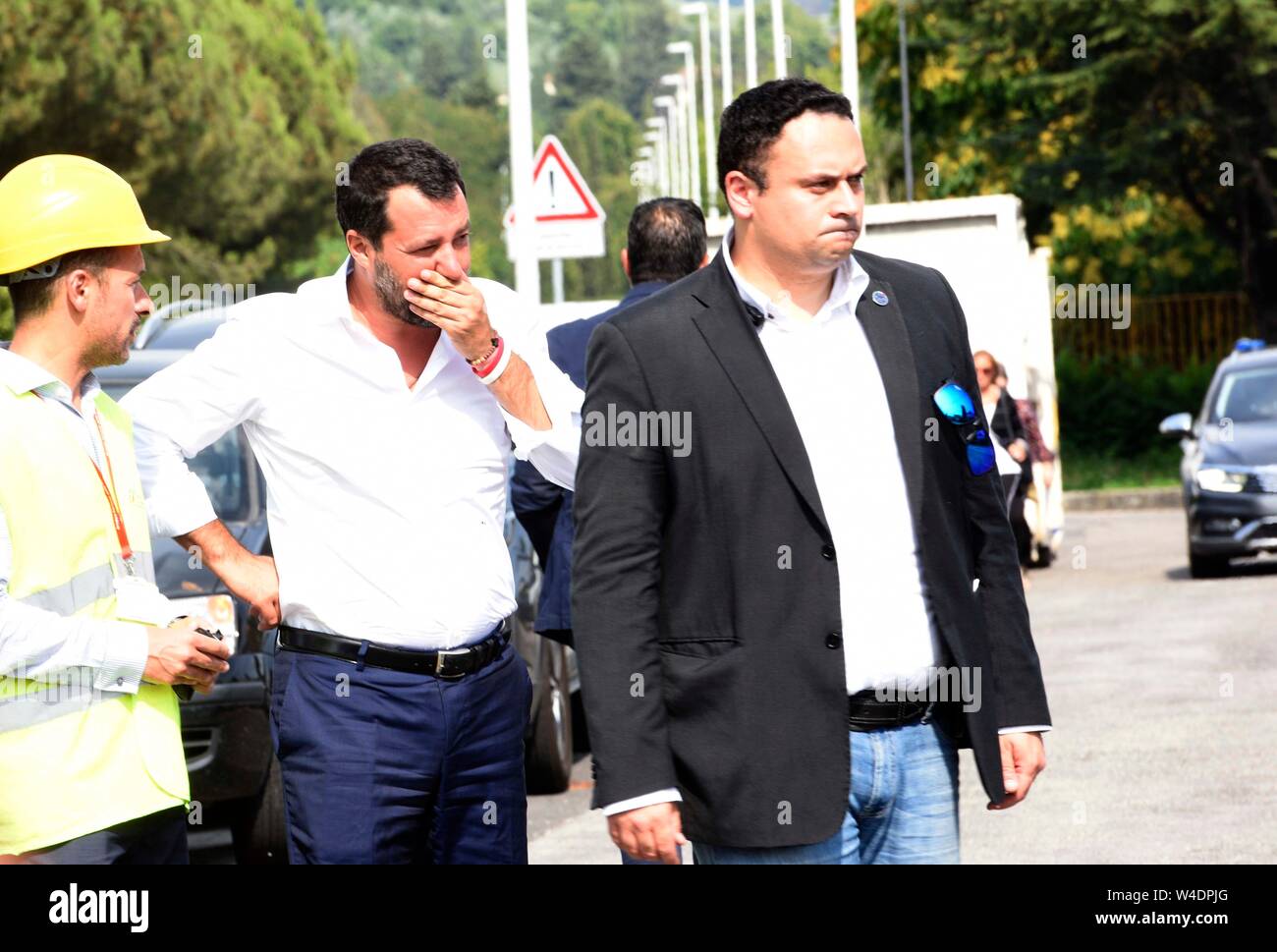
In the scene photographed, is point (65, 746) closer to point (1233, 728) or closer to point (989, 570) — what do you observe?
point (989, 570)

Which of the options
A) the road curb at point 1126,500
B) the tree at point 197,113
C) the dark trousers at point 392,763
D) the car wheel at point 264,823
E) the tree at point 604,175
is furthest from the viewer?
the tree at point 604,175

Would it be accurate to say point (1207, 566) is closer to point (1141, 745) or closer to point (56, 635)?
point (1141, 745)

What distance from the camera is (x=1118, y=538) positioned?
76.1 feet

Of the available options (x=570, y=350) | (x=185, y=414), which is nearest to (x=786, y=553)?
(x=185, y=414)

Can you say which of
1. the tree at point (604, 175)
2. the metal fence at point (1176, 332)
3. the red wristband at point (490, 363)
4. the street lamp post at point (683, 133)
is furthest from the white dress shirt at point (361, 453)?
the tree at point (604, 175)

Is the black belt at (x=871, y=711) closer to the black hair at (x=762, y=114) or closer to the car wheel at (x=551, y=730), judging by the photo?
the black hair at (x=762, y=114)

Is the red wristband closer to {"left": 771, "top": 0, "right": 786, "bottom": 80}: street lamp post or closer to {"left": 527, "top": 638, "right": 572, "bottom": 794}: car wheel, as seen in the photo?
{"left": 527, "top": 638, "right": 572, "bottom": 794}: car wheel

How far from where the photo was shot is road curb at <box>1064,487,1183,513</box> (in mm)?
28453

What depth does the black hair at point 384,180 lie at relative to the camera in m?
4.54

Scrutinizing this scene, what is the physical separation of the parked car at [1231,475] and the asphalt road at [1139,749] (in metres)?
0.35

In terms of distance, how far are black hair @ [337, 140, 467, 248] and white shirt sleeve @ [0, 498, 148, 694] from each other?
1.08 meters

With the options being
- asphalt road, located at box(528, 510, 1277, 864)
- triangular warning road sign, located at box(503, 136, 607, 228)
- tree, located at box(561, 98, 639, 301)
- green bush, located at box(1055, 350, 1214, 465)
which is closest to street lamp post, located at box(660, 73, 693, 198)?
green bush, located at box(1055, 350, 1214, 465)
